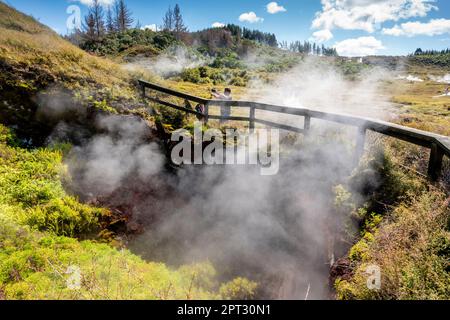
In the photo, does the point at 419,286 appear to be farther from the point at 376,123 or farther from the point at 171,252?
the point at 171,252

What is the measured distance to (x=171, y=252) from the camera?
623 centimetres

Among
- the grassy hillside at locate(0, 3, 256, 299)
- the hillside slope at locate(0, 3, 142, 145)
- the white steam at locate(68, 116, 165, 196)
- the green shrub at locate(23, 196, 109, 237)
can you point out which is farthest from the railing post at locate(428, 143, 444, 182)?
the hillside slope at locate(0, 3, 142, 145)

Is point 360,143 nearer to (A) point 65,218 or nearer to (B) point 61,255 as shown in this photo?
(B) point 61,255

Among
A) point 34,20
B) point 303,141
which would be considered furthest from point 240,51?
point 303,141

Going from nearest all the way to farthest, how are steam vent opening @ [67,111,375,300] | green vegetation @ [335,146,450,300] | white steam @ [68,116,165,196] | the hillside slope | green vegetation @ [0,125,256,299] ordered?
green vegetation @ [335,146,450,300]
green vegetation @ [0,125,256,299]
steam vent opening @ [67,111,375,300]
white steam @ [68,116,165,196]
the hillside slope

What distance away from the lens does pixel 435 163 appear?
165 inches

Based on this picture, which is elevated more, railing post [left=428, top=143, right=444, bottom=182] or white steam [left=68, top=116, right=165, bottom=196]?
railing post [left=428, top=143, right=444, bottom=182]

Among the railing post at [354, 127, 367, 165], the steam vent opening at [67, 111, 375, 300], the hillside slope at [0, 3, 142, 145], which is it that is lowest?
the steam vent opening at [67, 111, 375, 300]

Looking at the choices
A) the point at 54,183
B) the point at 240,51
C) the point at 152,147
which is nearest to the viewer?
the point at 54,183

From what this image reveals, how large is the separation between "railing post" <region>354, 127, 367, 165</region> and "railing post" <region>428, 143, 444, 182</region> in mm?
1440

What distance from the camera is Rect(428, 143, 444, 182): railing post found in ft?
13.6

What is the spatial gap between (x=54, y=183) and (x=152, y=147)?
9.51ft

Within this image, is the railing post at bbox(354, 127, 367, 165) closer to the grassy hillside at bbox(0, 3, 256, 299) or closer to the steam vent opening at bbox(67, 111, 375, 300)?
the steam vent opening at bbox(67, 111, 375, 300)

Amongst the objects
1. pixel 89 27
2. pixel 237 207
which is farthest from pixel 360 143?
pixel 89 27
